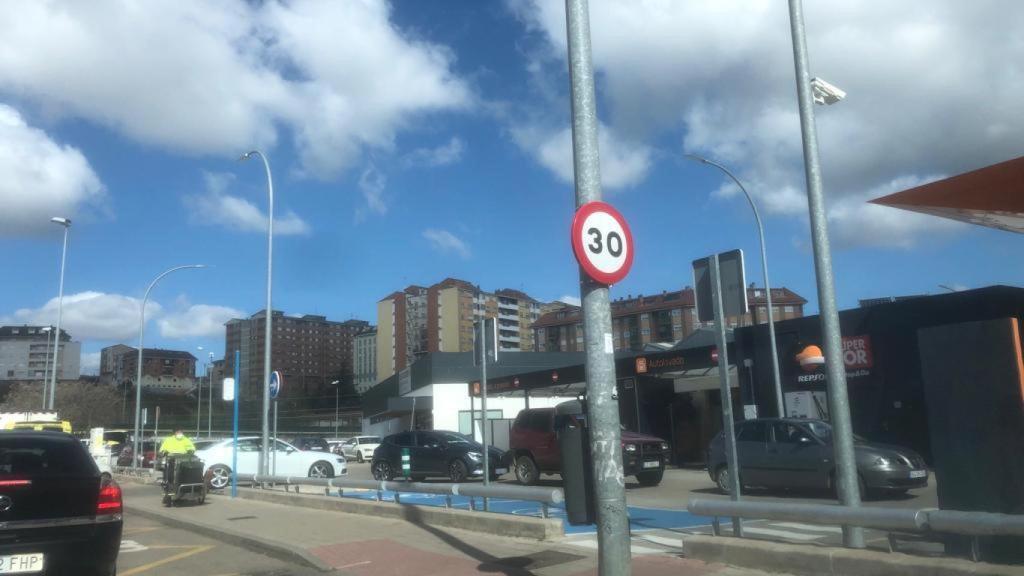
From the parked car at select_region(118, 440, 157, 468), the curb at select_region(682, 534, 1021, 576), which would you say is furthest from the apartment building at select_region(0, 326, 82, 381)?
the curb at select_region(682, 534, 1021, 576)

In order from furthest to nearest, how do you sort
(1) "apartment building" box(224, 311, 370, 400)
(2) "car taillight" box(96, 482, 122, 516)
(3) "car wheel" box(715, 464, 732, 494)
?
(1) "apartment building" box(224, 311, 370, 400), (3) "car wheel" box(715, 464, 732, 494), (2) "car taillight" box(96, 482, 122, 516)

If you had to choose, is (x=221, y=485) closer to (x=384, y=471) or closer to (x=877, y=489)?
(x=384, y=471)

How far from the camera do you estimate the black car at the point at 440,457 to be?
21.3 meters

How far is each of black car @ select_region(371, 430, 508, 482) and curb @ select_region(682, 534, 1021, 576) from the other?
43.6 feet

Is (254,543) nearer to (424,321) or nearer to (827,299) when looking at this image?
(827,299)

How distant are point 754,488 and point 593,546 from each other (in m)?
8.55

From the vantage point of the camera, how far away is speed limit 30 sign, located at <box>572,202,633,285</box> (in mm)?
5895

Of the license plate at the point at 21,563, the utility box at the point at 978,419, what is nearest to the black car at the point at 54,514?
the license plate at the point at 21,563

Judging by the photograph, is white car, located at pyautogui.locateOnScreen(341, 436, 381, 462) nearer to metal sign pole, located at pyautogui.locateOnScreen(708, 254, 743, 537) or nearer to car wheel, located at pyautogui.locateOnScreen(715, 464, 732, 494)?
car wheel, located at pyautogui.locateOnScreen(715, 464, 732, 494)

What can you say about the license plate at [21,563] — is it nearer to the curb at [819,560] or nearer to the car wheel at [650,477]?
the curb at [819,560]

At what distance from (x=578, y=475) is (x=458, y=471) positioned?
15.9 meters

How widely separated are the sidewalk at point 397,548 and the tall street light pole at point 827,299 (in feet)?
4.13

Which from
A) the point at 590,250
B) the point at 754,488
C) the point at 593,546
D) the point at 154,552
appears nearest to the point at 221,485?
the point at 154,552

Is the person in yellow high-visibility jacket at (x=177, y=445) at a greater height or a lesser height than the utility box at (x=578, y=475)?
greater
